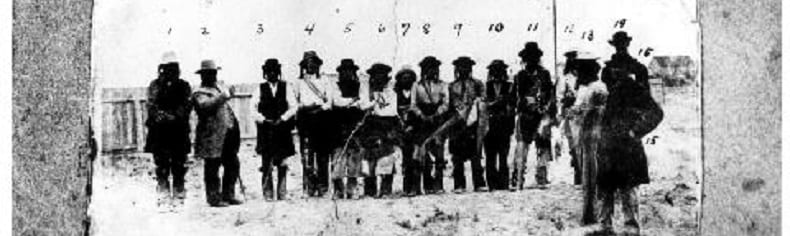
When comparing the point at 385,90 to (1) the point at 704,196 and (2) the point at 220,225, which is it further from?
(1) the point at 704,196

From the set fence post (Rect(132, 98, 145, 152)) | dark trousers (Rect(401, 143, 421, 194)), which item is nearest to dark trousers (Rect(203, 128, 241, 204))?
fence post (Rect(132, 98, 145, 152))

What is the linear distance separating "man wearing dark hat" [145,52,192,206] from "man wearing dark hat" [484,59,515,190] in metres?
0.64

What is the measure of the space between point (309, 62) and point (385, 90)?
0.57 ft

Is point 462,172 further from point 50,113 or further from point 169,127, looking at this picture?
point 50,113

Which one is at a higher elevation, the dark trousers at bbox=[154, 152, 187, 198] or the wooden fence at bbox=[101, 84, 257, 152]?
the wooden fence at bbox=[101, 84, 257, 152]

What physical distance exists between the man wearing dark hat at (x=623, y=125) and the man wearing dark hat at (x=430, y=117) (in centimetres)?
35

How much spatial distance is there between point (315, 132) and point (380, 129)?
138mm

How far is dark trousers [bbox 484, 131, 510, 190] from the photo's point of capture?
1.86 meters

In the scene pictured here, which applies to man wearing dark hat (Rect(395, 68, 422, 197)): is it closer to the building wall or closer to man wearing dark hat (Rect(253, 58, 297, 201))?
man wearing dark hat (Rect(253, 58, 297, 201))

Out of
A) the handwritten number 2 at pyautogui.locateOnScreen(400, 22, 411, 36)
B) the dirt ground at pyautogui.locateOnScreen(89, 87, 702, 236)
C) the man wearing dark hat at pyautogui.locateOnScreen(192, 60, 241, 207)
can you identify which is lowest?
the dirt ground at pyautogui.locateOnScreen(89, 87, 702, 236)

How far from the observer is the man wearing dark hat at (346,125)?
6.01ft

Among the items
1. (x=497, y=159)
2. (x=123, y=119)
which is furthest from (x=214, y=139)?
(x=497, y=159)

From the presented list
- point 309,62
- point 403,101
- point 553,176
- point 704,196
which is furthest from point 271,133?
point 704,196

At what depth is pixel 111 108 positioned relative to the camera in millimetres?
1767
